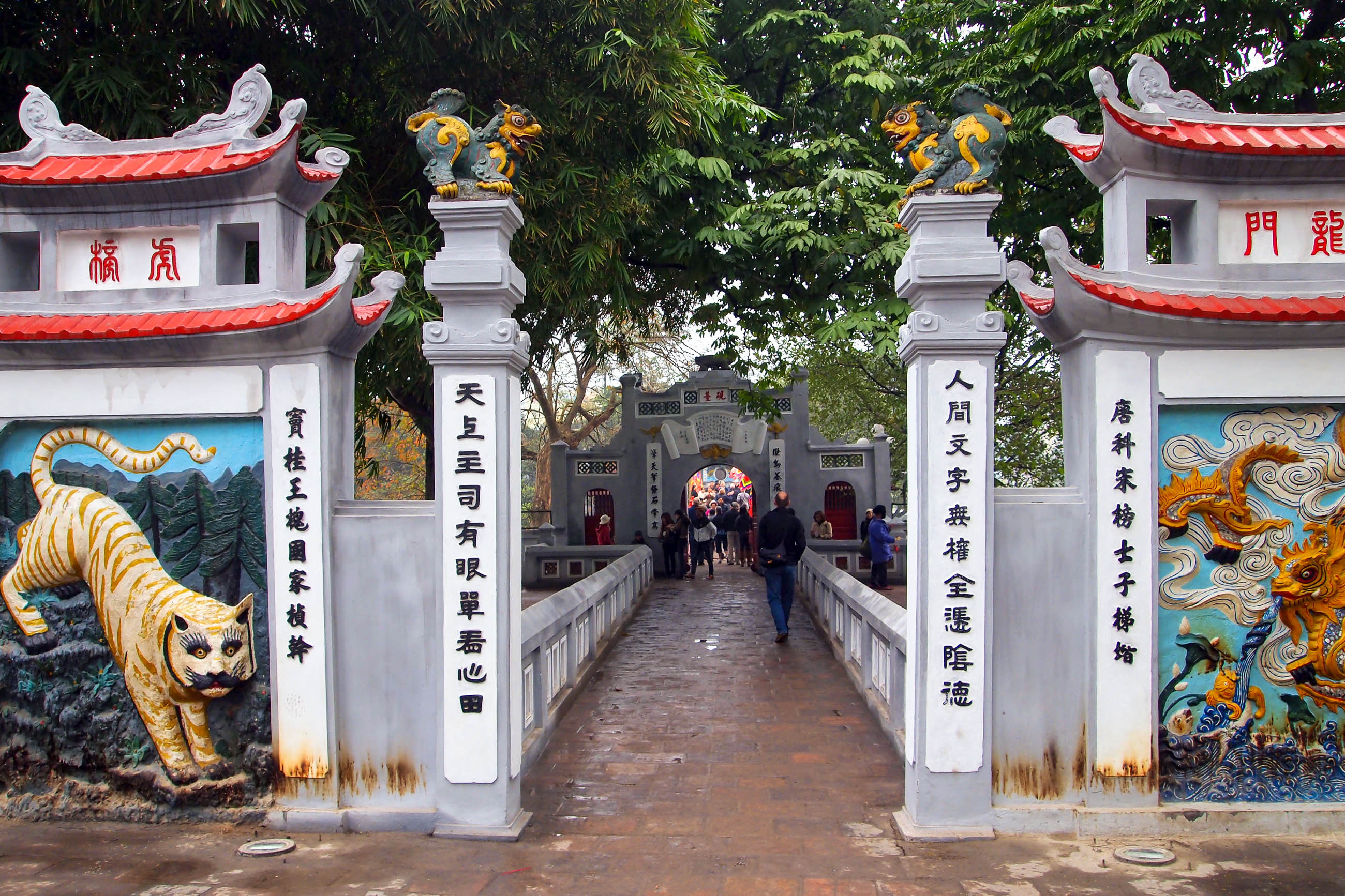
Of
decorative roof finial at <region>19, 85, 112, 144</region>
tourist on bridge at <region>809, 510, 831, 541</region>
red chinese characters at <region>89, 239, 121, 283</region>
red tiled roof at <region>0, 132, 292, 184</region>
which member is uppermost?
decorative roof finial at <region>19, 85, 112, 144</region>

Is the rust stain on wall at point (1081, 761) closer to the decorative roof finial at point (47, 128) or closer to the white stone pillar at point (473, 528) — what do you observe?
the white stone pillar at point (473, 528)

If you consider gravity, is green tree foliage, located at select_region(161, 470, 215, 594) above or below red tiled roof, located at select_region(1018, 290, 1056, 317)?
below

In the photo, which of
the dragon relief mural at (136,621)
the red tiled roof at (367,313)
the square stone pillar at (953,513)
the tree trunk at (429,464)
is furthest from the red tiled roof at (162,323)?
the tree trunk at (429,464)

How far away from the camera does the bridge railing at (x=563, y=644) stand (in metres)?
6.59

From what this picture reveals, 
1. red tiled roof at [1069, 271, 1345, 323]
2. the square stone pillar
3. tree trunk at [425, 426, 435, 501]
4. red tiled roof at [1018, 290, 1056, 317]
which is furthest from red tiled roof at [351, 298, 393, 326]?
tree trunk at [425, 426, 435, 501]

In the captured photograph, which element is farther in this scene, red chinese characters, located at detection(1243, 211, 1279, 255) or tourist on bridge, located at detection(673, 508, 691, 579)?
tourist on bridge, located at detection(673, 508, 691, 579)

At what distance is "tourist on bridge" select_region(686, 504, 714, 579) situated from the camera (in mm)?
18750

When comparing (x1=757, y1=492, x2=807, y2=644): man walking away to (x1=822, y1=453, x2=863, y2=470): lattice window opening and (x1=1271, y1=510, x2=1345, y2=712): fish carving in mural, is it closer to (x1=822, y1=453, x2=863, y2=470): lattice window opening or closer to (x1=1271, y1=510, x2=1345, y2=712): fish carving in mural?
(x1=1271, y1=510, x2=1345, y2=712): fish carving in mural

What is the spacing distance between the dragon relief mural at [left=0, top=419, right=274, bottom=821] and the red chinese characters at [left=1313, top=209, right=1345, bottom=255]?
19.4 ft

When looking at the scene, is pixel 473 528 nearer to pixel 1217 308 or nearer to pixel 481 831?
pixel 481 831

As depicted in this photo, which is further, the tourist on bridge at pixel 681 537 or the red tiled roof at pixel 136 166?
the tourist on bridge at pixel 681 537

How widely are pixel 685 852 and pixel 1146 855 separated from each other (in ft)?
7.41

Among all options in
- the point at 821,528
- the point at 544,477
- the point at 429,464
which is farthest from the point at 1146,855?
the point at 544,477

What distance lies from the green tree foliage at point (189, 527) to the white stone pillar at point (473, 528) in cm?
132
